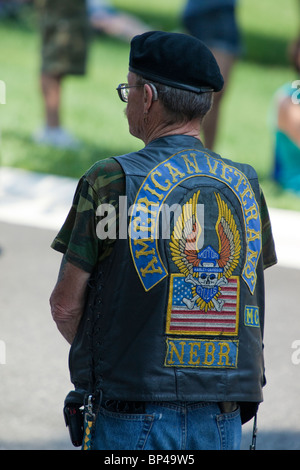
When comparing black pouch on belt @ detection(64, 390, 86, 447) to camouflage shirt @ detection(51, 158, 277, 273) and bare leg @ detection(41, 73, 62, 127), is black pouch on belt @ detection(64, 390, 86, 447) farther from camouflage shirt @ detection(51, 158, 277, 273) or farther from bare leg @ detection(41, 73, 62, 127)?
bare leg @ detection(41, 73, 62, 127)

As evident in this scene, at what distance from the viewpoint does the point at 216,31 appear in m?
7.48

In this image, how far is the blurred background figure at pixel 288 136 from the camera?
24.3 ft

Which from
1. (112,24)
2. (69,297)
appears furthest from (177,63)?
(112,24)

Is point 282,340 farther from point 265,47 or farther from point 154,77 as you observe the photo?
point 265,47

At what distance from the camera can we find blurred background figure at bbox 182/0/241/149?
744 centimetres

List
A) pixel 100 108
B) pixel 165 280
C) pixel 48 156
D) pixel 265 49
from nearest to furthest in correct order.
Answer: pixel 165 280 < pixel 48 156 < pixel 100 108 < pixel 265 49

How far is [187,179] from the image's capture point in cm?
209

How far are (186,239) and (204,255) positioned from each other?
0.07 m

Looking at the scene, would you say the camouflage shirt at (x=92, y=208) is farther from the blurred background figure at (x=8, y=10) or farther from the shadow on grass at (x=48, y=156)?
the blurred background figure at (x=8, y=10)

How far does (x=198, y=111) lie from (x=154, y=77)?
146mm

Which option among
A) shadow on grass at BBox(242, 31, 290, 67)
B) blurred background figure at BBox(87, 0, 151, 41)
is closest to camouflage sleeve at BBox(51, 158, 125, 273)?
blurred background figure at BBox(87, 0, 151, 41)

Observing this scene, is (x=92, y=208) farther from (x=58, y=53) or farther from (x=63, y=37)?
(x=63, y=37)

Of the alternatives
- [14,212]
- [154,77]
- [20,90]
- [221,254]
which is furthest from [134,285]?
[20,90]

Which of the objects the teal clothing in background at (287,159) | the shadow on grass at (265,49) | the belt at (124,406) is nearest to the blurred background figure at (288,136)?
the teal clothing in background at (287,159)
